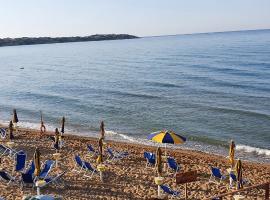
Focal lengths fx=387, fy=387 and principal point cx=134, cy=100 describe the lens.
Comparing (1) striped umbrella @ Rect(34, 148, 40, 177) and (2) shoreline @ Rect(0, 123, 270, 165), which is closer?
→ (1) striped umbrella @ Rect(34, 148, 40, 177)

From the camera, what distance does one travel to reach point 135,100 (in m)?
34.8

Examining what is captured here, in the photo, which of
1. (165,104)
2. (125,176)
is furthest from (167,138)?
(165,104)

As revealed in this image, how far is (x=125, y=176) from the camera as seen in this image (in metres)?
14.7

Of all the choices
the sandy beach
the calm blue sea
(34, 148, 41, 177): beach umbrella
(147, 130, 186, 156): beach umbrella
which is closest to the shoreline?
the calm blue sea

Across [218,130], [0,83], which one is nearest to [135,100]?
[218,130]

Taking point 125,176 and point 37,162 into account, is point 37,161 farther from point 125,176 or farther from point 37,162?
point 125,176

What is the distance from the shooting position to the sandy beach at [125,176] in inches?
510

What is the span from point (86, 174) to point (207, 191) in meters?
4.53

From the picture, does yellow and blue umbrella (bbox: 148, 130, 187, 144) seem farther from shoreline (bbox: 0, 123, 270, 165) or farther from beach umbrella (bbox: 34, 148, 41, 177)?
shoreline (bbox: 0, 123, 270, 165)

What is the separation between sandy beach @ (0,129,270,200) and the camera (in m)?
13.0

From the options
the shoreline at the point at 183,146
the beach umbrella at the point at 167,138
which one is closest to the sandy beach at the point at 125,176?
the shoreline at the point at 183,146

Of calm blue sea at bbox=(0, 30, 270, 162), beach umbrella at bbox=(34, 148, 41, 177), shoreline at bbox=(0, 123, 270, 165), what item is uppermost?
beach umbrella at bbox=(34, 148, 41, 177)

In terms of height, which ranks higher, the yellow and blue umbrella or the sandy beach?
the yellow and blue umbrella

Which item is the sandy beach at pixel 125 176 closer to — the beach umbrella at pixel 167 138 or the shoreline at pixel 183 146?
the shoreline at pixel 183 146
